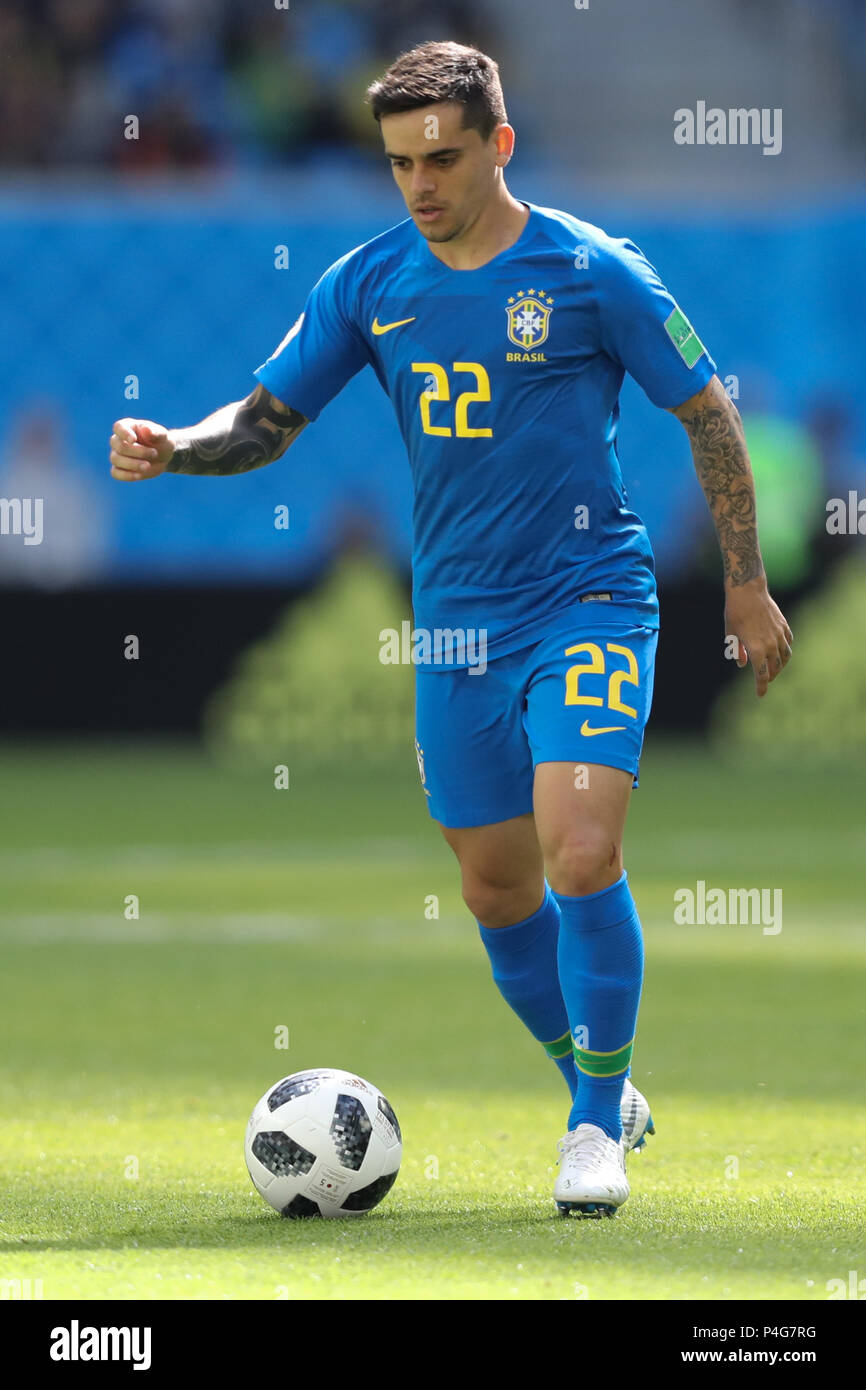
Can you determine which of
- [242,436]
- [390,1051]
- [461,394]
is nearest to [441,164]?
[461,394]

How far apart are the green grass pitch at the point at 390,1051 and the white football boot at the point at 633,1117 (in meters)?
0.11

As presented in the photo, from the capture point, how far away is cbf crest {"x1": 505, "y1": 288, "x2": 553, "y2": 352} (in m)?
5.58

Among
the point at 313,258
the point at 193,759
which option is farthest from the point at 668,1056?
the point at 313,258

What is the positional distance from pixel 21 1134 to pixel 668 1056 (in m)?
2.36

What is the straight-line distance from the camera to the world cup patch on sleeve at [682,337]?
5590 mm

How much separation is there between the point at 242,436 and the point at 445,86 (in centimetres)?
107

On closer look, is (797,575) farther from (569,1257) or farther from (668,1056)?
(569,1257)

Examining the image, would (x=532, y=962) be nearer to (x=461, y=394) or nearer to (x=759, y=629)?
(x=759, y=629)

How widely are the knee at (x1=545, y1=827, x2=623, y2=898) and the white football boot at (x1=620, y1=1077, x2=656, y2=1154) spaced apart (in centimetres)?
75

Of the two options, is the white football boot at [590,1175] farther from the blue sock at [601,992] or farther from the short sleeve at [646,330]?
the short sleeve at [646,330]

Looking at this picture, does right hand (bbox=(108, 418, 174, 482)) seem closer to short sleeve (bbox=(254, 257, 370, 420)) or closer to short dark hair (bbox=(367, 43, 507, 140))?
short sleeve (bbox=(254, 257, 370, 420))
